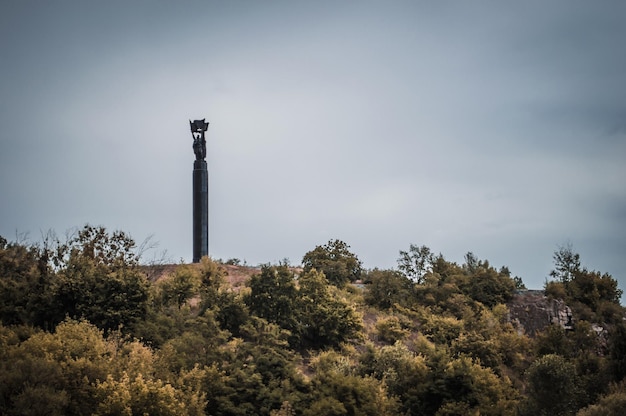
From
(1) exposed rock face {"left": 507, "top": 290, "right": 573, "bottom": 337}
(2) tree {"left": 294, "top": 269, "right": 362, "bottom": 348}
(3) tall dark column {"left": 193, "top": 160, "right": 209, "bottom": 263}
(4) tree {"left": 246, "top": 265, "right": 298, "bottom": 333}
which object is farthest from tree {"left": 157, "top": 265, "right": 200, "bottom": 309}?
(1) exposed rock face {"left": 507, "top": 290, "right": 573, "bottom": 337}

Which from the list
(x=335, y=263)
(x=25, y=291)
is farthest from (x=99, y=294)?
(x=335, y=263)

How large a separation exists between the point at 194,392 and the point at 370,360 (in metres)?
13.0

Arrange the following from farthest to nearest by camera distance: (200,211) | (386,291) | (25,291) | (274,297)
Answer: (386,291) → (200,211) → (274,297) → (25,291)

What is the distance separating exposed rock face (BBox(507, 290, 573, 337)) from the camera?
6725cm

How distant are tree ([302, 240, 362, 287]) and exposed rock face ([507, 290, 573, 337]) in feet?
45.4

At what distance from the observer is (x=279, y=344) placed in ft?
166

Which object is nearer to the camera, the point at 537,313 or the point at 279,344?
the point at 279,344

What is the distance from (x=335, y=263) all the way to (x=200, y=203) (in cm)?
1229

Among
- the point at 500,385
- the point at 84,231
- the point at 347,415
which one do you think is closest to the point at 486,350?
the point at 500,385

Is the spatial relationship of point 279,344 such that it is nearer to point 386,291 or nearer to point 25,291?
point 25,291

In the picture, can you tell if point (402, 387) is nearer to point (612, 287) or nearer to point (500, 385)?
point (500, 385)

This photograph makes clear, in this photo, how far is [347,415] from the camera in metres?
45.4

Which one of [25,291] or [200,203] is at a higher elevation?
[200,203]

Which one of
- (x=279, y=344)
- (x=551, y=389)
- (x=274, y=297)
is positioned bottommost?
(x=551, y=389)
